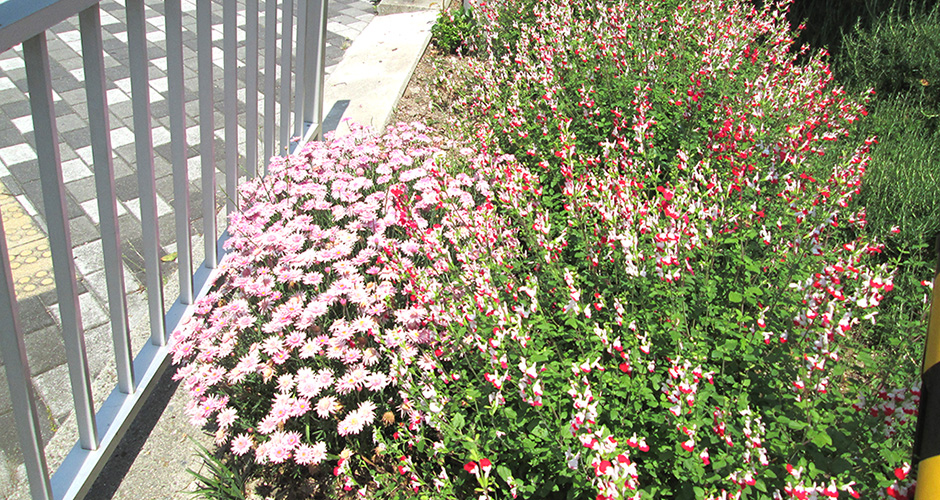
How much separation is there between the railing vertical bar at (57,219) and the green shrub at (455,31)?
167 inches

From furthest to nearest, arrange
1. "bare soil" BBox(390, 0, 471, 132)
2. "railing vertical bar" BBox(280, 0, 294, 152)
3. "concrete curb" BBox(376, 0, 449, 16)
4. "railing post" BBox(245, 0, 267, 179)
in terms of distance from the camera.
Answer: "concrete curb" BBox(376, 0, 449, 16)
"bare soil" BBox(390, 0, 471, 132)
"railing vertical bar" BBox(280, 0, 294, 152)
"railing post" BBox(245, 0, 267, 179)

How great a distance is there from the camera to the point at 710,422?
177 cm

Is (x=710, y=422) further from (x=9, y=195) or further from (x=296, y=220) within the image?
(x=9, y=195)

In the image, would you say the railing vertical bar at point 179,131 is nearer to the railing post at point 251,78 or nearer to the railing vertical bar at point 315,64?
the railing post at point 251,78

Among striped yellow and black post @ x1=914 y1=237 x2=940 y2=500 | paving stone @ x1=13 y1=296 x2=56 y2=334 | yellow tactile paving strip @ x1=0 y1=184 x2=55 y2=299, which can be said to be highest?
striped yellow and black post @ x1=914 y1=237 x2=940 y2=500

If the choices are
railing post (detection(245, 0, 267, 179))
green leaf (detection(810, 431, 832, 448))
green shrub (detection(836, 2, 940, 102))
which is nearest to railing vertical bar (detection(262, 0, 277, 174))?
railing post (detection(245, 0, 267, 179))

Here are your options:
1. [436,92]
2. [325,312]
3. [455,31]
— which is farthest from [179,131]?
[455,31]

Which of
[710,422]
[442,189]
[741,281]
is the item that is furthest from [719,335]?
[442,189]

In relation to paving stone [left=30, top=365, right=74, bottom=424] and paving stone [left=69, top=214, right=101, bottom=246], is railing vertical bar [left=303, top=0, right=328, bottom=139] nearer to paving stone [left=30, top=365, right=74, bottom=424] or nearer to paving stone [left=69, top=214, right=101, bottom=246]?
paving stone [left=69, top=214, right=101, bottom=246]

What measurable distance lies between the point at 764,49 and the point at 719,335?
10.8ft

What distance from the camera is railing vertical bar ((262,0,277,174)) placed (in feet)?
11.0

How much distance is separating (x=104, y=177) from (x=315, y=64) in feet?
7.02

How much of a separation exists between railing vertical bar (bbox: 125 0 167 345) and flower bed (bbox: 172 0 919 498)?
0.16 m

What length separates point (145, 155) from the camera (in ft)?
7.66
